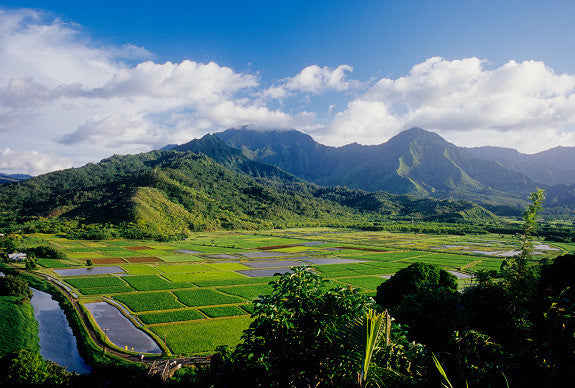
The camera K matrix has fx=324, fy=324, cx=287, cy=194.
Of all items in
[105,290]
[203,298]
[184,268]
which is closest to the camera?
[203,298]

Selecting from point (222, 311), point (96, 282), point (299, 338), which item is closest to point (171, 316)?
point (222, 311)

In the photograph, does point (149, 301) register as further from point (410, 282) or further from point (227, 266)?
point (410, 282)

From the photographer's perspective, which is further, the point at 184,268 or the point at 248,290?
the point at 184,268

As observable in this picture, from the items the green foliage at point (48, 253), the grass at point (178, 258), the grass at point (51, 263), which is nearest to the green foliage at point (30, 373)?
the grass at point (51, 263)

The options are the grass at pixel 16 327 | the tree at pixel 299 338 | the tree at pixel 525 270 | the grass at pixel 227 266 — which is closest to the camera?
the tree at pixel 299 338

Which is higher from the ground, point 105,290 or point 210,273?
point 105,290

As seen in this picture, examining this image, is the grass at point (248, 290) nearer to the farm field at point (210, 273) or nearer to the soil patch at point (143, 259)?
the farm field at point (210, 273)

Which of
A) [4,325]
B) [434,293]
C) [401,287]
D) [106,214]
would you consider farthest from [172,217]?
[434,293]
